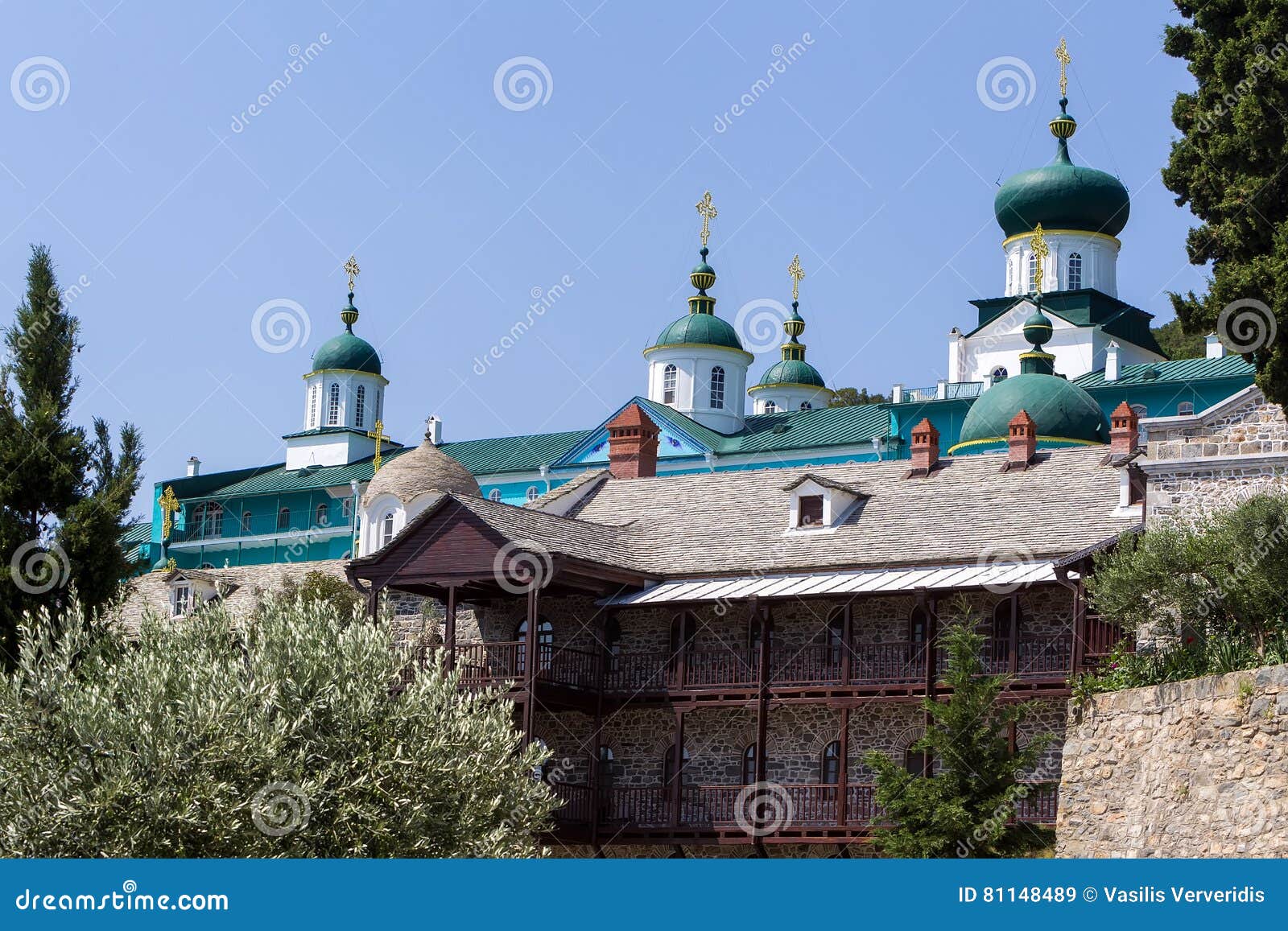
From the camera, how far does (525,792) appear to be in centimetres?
2305

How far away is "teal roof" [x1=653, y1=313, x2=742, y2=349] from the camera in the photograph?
8050cm

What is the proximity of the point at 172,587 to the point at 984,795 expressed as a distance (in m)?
21.3

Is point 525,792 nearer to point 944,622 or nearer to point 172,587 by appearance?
point 944,622

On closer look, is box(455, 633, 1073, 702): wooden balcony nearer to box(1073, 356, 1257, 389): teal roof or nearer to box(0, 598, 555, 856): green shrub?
box(0, 598, 555, 856): green shrub

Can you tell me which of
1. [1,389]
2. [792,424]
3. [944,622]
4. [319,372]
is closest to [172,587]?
[1,389]

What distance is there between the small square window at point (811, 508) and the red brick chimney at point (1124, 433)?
17.1 feet

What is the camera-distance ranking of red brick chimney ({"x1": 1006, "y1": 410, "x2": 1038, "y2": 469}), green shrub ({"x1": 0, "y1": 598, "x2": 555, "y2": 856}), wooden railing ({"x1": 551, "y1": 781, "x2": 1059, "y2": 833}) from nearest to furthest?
green shrub ({"x1": 0, "y1": 598, "x2": 555, "y2": 856}) → wooden railing ({"x1": 551, "y1": 781, "x2": 1059, "y2": 833}) → red brick chimney ({"x1": 1006, "y1": 410, "x2": 1038, "y2": 469})

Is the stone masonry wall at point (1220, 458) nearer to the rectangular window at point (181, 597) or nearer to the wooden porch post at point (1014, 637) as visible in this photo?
the wooden porch post at point (1014, 637)

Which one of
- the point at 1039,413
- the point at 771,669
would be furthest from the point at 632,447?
the point at 1039,413

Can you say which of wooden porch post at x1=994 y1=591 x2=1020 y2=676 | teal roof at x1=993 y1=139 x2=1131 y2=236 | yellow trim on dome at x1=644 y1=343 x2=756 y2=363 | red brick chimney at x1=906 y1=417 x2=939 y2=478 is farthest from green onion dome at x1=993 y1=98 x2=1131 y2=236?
wooden porch post at x1=994 y1=591 x2=1020 y2=676

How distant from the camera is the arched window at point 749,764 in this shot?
3278 centimetres

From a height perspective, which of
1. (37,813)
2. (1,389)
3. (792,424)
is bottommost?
(37,813)

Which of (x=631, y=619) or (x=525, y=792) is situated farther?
(x=631, y=619)

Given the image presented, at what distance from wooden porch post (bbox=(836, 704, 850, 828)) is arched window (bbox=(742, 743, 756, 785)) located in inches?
64.3
